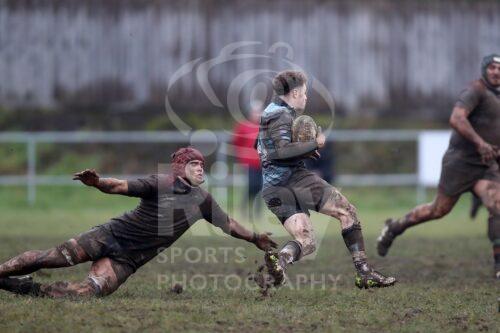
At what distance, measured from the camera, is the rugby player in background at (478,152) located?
1001 centimetres

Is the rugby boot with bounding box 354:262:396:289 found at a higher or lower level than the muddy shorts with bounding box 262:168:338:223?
lower

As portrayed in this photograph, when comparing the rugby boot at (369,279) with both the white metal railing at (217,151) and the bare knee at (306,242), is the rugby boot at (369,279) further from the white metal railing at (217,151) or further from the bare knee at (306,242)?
the white metal railing at (217,151)

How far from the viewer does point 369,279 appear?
8125 mm

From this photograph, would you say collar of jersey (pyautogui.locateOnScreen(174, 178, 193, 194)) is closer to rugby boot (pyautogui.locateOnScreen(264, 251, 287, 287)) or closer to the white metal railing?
rugby boot (pyautogui.locateOnScreen(264, 251, 287, 287))

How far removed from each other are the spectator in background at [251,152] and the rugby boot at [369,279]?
9.04 metres

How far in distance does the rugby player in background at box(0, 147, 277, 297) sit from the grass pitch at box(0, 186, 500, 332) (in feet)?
0.72

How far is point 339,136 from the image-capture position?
1984cm

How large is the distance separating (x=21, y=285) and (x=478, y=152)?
16.6 ft

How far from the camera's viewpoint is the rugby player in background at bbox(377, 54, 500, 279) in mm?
10008

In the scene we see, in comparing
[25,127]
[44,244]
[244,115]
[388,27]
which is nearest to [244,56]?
[244,115]

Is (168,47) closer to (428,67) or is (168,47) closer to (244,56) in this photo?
(244,56)

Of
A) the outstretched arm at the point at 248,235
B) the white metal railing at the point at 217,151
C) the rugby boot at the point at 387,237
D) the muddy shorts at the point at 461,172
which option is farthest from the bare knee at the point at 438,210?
the white metal railing at the point at 217,151

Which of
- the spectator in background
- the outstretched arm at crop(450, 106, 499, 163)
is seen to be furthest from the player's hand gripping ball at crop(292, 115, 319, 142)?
the spectator in background

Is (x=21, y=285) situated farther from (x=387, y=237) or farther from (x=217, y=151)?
(x=217, y=151)
